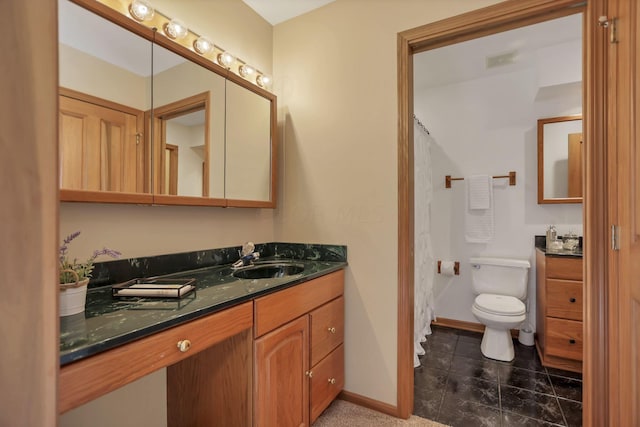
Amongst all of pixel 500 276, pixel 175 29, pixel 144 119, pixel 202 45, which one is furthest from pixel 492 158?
pixel 144 119

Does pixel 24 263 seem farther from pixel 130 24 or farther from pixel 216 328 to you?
pixel 130 24

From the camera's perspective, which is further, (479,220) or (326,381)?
(479,220)

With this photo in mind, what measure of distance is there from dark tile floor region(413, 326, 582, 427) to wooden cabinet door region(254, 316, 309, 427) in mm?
811

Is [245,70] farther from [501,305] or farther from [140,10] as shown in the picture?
[501,305]

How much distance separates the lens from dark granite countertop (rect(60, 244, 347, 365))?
75 centimetres

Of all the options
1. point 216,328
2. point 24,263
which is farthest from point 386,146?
point 24,263

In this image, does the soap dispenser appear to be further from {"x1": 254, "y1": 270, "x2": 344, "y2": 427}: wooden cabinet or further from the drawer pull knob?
the drawer pull knob

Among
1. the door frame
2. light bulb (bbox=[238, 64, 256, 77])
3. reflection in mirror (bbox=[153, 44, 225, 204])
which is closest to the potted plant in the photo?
reflection in mirror (bbox=[153, 44, 225, 204])


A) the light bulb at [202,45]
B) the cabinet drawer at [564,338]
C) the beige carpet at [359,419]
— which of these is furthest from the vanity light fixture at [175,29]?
the cabinet drawer at [564,338]

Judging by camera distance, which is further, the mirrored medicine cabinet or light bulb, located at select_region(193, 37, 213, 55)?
light bulb, located at select_region(193, 37, 213, 55)

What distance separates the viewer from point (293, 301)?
4.57ft

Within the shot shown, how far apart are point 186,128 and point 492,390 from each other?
8.11 ft

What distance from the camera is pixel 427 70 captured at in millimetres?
2797

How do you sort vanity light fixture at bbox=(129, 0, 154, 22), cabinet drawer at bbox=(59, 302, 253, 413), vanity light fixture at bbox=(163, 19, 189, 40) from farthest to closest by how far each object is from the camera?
vanity light fixture at bbox=(163, 19, 189, 40), vanity light fixture at bbox=(129, 0, 154, 22), cabinet drawer at bbox=(59, 302, 253, 413)
